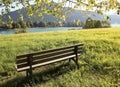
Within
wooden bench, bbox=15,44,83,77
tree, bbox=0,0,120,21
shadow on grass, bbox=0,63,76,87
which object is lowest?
shadow on grass, bbox=0,63,76,87

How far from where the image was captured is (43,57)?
8.33 m

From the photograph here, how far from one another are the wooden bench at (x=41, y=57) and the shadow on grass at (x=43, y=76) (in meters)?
0.32

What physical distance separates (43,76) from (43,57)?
0.69 metres

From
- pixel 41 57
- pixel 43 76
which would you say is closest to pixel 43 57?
pixel 41 57

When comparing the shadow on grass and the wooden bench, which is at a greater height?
the wooden bench

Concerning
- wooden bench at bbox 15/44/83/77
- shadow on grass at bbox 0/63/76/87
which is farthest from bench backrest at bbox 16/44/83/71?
shadow on grass at bbox 0/63/76/87

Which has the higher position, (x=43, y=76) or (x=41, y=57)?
(x=41, y=57)

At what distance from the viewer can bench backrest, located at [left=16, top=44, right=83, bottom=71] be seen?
767cm

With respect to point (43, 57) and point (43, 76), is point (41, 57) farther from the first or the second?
point (43, 76)

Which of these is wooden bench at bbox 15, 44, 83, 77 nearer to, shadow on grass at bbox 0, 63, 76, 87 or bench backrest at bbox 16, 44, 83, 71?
bench backrest at bbox 16, 44, 83, 71

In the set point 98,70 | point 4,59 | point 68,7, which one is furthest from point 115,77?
point 4,59

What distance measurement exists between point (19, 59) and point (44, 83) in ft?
3.77

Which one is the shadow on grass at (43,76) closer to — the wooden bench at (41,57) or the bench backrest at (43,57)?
the wooden bench at (41,57)

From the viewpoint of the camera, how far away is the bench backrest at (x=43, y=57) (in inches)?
302
